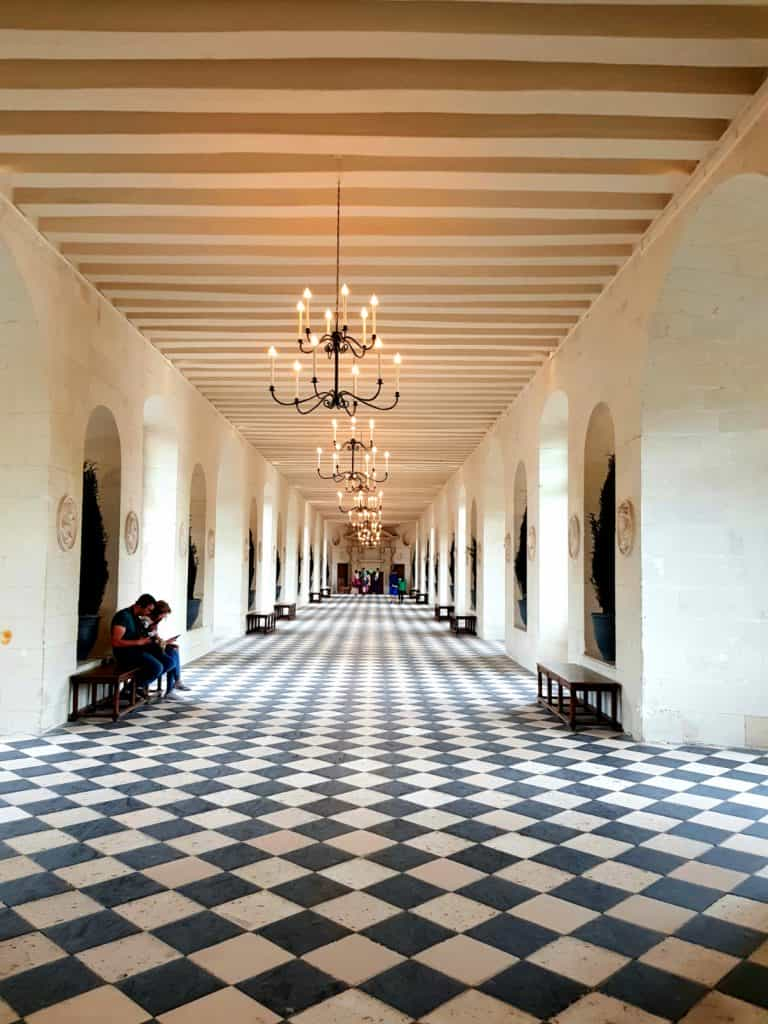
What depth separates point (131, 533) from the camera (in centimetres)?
865

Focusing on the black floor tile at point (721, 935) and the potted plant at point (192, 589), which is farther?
the potted plant at point (192, 589)

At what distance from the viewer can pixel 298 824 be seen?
13.7 ft

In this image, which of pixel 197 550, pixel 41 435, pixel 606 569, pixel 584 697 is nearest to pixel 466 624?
pixel 197 550

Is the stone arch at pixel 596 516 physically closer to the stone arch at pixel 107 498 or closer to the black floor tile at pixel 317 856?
the black floor tile at pixel 317 856

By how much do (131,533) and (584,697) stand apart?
16.7 ft

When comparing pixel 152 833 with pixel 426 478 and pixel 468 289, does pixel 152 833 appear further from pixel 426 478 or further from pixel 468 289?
pixel 426 478

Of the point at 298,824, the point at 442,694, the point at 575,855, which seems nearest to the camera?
the point at 575,855

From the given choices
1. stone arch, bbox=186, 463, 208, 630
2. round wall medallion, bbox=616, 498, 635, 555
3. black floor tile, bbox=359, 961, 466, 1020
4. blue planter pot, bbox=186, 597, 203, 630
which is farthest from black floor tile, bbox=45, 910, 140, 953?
stone arch, bbox=186, 463, 208, 630

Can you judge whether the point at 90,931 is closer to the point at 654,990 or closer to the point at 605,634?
the point at 654,990

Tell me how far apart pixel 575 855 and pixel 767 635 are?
3.24 meters

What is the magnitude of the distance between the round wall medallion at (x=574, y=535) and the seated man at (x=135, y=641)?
449 cm

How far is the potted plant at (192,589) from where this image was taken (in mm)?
11758

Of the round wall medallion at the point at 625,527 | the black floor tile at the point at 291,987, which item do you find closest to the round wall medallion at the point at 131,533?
the round wall medallion at the point at 625,527

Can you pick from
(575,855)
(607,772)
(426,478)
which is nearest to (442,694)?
(607,772)
